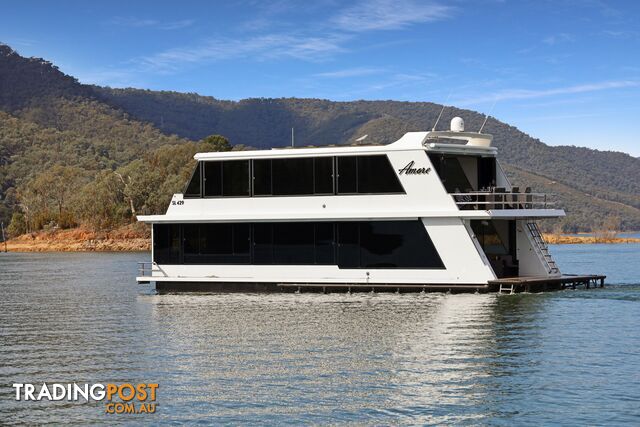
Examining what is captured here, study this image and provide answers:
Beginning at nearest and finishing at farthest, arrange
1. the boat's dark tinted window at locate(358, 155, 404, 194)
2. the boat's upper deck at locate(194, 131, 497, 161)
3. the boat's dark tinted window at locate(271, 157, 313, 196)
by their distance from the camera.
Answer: the boat's upper deck at locate(194, 131, 497, 161) < the boat's dark tinted window at locate(358, 155, 404, 194) < the boat's dark tinted window at locate(271, 157, 313, 196)

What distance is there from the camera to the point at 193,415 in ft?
45.6

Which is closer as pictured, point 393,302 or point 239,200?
point 393,302

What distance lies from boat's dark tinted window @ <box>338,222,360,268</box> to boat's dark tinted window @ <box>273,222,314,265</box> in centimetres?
93

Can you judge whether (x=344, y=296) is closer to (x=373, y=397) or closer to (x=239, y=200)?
(x=239, y=200)

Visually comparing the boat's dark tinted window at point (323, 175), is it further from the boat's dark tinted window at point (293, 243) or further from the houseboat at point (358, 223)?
the boat's dark tinted window at point (293, 243)

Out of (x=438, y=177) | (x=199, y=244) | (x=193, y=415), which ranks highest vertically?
(x=438, y=177)

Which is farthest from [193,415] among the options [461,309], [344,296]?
[344,296]

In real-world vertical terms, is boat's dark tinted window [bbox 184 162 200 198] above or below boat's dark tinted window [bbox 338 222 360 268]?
above

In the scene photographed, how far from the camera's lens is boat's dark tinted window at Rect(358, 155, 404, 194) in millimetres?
27219

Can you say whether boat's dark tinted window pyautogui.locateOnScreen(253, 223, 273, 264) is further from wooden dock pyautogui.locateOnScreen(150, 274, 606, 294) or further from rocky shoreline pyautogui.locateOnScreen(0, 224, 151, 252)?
rocky shoreline pyautogui.locateOnScreen(0, 224, 151, 252)

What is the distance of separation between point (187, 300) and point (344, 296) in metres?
4.74

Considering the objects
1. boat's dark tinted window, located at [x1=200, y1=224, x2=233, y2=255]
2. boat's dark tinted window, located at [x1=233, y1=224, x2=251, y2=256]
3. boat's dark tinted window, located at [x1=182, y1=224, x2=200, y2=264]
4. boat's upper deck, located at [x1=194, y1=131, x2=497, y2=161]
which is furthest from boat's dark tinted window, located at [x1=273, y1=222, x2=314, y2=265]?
boat's dark tinted window, located at [x1=182, y1=224, x2=200, y2=264]

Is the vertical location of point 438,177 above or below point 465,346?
above

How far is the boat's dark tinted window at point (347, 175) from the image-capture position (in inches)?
1093
